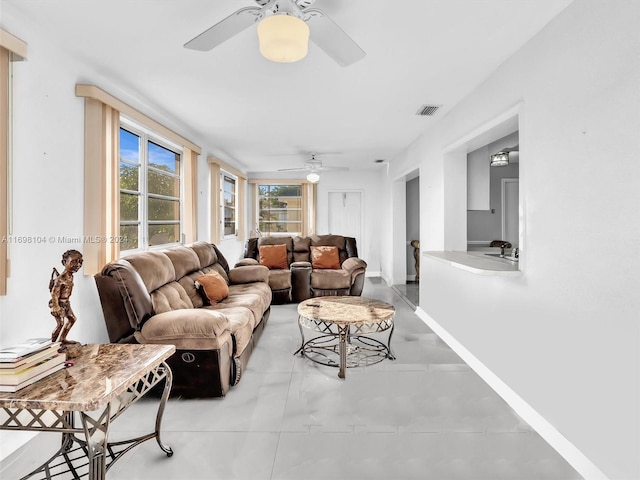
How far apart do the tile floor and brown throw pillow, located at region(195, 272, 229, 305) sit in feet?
3.00

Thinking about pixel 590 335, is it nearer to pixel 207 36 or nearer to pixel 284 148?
pixel 207 36

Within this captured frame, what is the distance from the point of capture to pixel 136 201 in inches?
139

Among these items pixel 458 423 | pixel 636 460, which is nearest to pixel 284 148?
pixel 458 423

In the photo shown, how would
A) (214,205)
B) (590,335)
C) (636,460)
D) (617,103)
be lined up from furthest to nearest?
(214,205)
(590,335)
(617,103)
(636,460)

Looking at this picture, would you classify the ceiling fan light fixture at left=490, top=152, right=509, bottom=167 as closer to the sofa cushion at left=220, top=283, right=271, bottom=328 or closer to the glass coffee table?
the glass coffee table

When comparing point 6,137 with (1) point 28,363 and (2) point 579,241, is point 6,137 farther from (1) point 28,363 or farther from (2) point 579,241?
(2) point 579,241

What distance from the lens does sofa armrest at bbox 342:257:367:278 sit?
5433 mm

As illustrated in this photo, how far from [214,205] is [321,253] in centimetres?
188

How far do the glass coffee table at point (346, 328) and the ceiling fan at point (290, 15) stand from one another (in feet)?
6.29

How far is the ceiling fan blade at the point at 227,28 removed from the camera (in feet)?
5.07

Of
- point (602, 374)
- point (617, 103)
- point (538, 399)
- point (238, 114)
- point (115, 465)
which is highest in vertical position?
point (238, 114)

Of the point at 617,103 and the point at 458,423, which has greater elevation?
the point at 617,103

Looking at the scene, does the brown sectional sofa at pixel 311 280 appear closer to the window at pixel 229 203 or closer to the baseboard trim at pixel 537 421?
the window at pixel 229 203

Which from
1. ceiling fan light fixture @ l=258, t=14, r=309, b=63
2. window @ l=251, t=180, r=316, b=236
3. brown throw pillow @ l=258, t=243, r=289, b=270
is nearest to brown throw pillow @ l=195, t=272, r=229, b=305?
brown throw pillow @ l=258, t=243, r=289, b=270
